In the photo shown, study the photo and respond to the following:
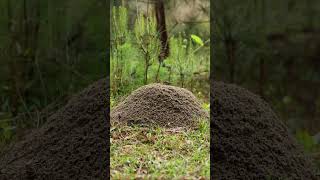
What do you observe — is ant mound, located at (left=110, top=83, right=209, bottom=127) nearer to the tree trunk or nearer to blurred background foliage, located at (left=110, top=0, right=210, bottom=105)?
blurred background foliage, located at (left=110, top=0, right=210, bottom=105)

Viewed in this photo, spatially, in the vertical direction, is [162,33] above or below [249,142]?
above

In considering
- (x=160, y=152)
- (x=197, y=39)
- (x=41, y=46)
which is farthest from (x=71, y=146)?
(x=41, y=46)

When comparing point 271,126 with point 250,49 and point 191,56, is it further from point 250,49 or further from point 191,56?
point 250,49

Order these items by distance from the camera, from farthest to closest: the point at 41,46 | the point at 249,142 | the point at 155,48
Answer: the point at 41,46
the point at 249,142
the point at 155,48

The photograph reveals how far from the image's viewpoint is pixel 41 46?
15.2 feet

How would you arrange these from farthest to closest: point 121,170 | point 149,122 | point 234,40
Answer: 1. point 234,40
2. point 149,122
3. point 121,170

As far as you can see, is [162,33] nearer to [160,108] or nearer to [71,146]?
[160,108]

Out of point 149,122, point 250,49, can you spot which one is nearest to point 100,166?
point 149,122

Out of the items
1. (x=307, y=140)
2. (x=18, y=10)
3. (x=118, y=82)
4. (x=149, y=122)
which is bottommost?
(x=307, y=140)

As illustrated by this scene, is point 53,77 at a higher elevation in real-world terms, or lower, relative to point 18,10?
lower

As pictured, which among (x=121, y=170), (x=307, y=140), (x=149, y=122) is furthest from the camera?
(x=307, y=140)

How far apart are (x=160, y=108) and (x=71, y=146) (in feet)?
1.65

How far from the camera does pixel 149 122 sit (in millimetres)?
2652

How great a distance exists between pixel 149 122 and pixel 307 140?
4.70 ft
